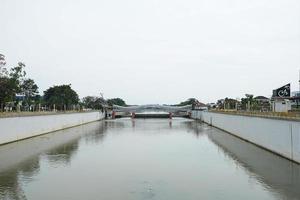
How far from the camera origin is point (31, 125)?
1093 inches

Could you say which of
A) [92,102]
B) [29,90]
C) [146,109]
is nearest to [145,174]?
[29,90]

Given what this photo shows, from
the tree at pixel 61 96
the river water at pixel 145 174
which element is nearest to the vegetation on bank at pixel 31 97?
the tree at pixel 61 96

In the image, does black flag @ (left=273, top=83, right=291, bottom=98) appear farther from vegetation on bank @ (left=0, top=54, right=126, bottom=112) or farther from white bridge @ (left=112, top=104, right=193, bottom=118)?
white bridge @ (left=112, top=104, right=193, bottom=118)

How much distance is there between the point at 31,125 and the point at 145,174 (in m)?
16.3

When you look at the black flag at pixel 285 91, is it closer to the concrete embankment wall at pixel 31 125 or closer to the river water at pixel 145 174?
the river water at pixel 145 174

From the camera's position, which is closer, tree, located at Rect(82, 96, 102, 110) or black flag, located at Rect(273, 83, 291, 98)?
black flag, located at Rect(273, 83, 291, 98)

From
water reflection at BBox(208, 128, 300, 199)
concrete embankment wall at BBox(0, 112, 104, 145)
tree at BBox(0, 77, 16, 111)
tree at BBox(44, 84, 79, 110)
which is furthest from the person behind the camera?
tree at BBox(44, 84, 79, 110)

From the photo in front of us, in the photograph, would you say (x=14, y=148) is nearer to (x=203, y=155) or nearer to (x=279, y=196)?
(x=203, y=155)

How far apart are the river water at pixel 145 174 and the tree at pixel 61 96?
42.8 metres

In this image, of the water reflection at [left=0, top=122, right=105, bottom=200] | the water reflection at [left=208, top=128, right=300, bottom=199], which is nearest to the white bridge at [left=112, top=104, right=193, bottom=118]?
the water reflection at [left=0, top=122, right=105, bottom=200]

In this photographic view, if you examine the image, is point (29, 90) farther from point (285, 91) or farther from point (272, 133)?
point (272, 133)

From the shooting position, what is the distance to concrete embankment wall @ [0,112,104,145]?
22250 mm

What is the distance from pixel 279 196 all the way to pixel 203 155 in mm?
9354

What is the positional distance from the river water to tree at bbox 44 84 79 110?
42.8m
